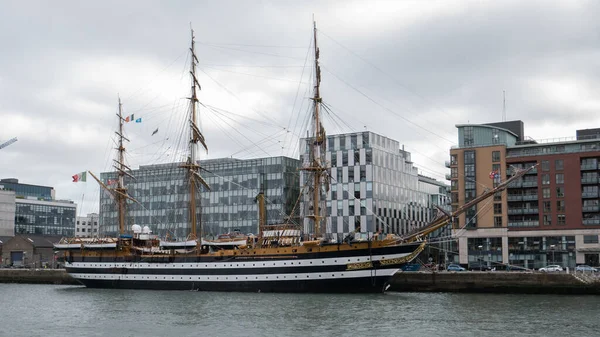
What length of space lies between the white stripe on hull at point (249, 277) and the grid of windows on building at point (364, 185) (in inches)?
1309

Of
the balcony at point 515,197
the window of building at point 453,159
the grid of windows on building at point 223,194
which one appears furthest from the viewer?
the grid of windows on building at point 223,194

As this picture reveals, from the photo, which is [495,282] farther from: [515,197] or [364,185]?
[364,185]

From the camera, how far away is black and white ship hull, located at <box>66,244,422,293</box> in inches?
2549

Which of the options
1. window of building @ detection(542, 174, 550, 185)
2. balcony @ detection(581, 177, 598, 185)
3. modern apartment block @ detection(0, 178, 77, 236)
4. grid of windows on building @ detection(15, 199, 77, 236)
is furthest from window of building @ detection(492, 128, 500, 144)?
grid of windows on building @ detection(15, 199, 77, 236)

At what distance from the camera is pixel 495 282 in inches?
2655

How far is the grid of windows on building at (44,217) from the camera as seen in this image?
161 metres

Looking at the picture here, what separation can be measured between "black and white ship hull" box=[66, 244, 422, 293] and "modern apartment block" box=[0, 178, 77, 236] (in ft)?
283

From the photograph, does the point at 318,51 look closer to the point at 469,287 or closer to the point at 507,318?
the point at 469,287

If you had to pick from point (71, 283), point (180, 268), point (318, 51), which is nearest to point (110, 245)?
point (180, 268)

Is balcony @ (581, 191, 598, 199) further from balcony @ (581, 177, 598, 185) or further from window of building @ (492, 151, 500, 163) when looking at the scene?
window of building @ (492, 151, 500, 163)

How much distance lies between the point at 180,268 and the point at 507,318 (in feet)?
125

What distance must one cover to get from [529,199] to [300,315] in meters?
61.4

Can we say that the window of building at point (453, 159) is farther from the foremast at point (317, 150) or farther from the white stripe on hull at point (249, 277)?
the white stripe on hull at point (249, 277)

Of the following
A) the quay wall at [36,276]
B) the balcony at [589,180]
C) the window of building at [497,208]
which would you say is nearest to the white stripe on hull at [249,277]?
the quay wall at [36,276]
